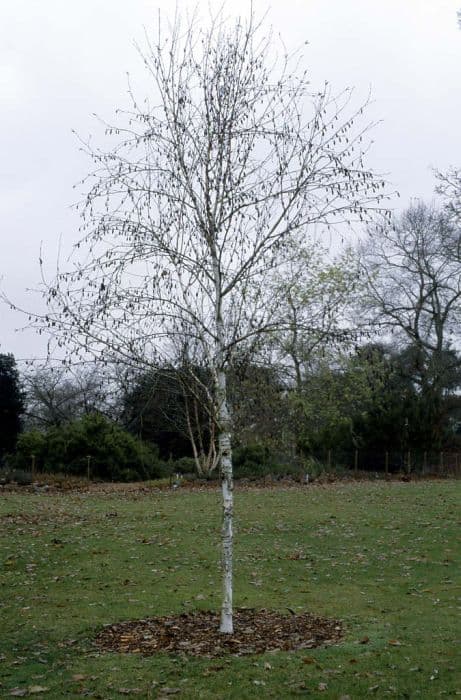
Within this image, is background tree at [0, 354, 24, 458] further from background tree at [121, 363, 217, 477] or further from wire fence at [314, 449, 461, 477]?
wire fence at [314, 449, 461, 477]

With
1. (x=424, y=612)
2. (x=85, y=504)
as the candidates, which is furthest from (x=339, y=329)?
(x=85, y=504)

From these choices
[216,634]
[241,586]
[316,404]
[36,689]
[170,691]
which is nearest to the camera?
[170,691]

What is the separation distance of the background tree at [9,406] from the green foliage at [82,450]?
3.82 meters

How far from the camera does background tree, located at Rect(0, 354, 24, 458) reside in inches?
1299

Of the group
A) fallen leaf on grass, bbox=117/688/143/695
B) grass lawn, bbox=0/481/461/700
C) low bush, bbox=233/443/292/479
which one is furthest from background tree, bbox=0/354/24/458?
fallen leaf on grass, bbox=117/688/143/695

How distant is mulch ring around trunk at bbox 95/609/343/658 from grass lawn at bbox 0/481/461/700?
0.77 ft

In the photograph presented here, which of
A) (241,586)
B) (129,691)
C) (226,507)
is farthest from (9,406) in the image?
(129,691)

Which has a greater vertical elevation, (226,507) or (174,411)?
(174,411)

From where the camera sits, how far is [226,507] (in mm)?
7793

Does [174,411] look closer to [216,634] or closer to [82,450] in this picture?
[82,450]

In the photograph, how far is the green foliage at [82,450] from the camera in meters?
28.8

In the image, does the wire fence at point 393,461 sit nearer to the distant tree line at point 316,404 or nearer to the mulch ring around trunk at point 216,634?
the distant tree line at point 316,404

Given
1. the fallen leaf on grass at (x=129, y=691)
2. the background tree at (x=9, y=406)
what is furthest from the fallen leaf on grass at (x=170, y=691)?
the background tree at (x=9, y=406)

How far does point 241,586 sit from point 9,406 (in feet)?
80.4
